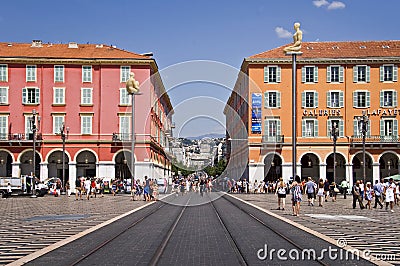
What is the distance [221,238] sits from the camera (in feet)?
52.4

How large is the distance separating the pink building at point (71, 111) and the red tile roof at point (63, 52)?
0.14 meters

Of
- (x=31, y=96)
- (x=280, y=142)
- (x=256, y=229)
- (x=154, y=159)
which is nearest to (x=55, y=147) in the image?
(x=31, y=96)

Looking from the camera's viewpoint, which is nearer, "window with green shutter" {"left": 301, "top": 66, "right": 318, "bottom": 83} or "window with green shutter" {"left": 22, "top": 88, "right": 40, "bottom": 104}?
"window with green shutter" {"left": 22, "top": 88, "right": 40, "bottom": 104}

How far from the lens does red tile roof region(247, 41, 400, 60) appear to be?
67000 mm

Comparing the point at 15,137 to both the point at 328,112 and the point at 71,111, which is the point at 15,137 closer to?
the point at 71,111

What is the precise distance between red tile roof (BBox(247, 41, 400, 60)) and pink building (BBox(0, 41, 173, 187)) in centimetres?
1463

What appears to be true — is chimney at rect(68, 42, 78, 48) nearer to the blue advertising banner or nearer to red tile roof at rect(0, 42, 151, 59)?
red tile roof at rect(0, 42, 151, 59)

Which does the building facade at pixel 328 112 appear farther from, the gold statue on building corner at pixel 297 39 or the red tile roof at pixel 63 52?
the gold statue on building corner at pixel 297 39

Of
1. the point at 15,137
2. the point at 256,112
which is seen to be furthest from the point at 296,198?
the point at 15,137

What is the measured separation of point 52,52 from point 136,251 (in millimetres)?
58086

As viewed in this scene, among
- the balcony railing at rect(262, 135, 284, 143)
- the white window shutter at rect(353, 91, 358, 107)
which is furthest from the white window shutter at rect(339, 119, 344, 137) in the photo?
the balcony railing at rect(262, 135, 284, 143)

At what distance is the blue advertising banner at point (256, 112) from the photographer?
57.2 metres

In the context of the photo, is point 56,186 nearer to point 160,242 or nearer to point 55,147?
point 55,147

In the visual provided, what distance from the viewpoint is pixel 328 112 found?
66500 millimetres
